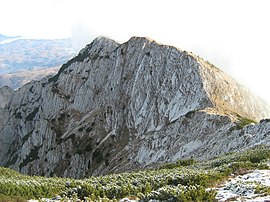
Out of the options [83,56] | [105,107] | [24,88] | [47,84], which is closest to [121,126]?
[105,107]

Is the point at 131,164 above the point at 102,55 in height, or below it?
below

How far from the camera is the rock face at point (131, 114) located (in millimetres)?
71625

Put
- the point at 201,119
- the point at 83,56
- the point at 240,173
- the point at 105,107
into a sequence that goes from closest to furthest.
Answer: the point at 240,173
the point at 201,119
the point at 105,107
the point at 83,56

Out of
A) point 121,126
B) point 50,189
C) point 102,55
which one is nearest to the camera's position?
point 50,189

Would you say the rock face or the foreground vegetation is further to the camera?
the rock face

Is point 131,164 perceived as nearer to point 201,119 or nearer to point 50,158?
point 201,119

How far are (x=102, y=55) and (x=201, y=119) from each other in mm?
62024

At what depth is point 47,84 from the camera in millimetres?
147750

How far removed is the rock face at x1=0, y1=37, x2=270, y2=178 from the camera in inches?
2820

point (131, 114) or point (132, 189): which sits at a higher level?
point (132, 189)

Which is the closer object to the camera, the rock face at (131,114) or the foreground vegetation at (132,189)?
the foreground vegetation at (132,189)

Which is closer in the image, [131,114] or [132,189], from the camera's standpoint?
[132,189]

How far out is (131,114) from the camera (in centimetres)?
9969

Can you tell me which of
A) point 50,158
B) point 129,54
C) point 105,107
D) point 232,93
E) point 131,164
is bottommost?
point 50,158
